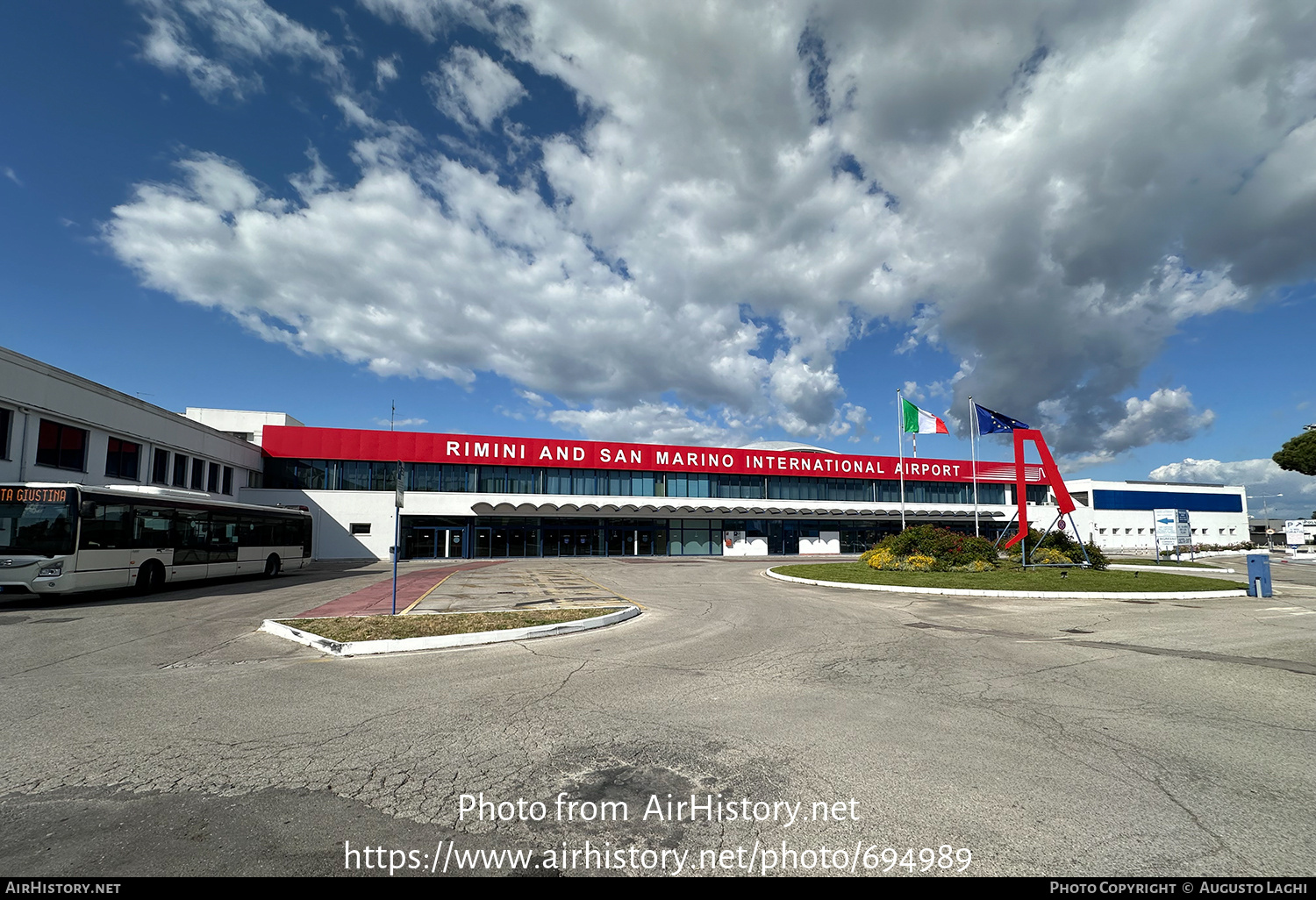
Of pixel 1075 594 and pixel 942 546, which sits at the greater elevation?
pixel 942 546

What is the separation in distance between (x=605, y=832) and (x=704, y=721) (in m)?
2.42

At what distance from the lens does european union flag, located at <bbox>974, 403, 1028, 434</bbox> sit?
2780 cm

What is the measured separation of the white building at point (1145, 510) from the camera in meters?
62.8

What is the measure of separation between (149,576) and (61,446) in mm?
9655

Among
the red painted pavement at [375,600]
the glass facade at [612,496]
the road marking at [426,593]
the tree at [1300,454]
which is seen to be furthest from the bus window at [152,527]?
the tree at [1300,454]

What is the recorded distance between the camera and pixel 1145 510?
215 ft

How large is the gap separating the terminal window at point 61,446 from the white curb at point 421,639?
59.0 feet

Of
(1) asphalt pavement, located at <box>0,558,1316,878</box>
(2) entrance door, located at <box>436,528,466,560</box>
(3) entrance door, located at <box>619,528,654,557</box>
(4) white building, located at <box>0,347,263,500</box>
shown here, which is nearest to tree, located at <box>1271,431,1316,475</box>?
(3) entrance door, located at <box>619,528,654,557</box>

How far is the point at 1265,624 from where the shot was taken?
13.2 meters

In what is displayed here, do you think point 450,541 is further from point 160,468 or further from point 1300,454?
point 1300,454

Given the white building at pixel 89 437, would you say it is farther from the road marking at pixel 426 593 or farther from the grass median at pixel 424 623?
the grass median at pixel 424 623

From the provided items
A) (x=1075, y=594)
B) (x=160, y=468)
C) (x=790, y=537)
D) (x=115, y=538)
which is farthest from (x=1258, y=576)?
(x=160, y=468)

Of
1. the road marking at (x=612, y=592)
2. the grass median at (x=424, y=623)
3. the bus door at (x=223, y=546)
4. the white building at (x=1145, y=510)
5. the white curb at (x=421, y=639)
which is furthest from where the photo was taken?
the white building at (x=1145, y=510)

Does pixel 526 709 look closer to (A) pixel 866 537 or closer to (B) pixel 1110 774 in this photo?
(B) pixel 1110 774
